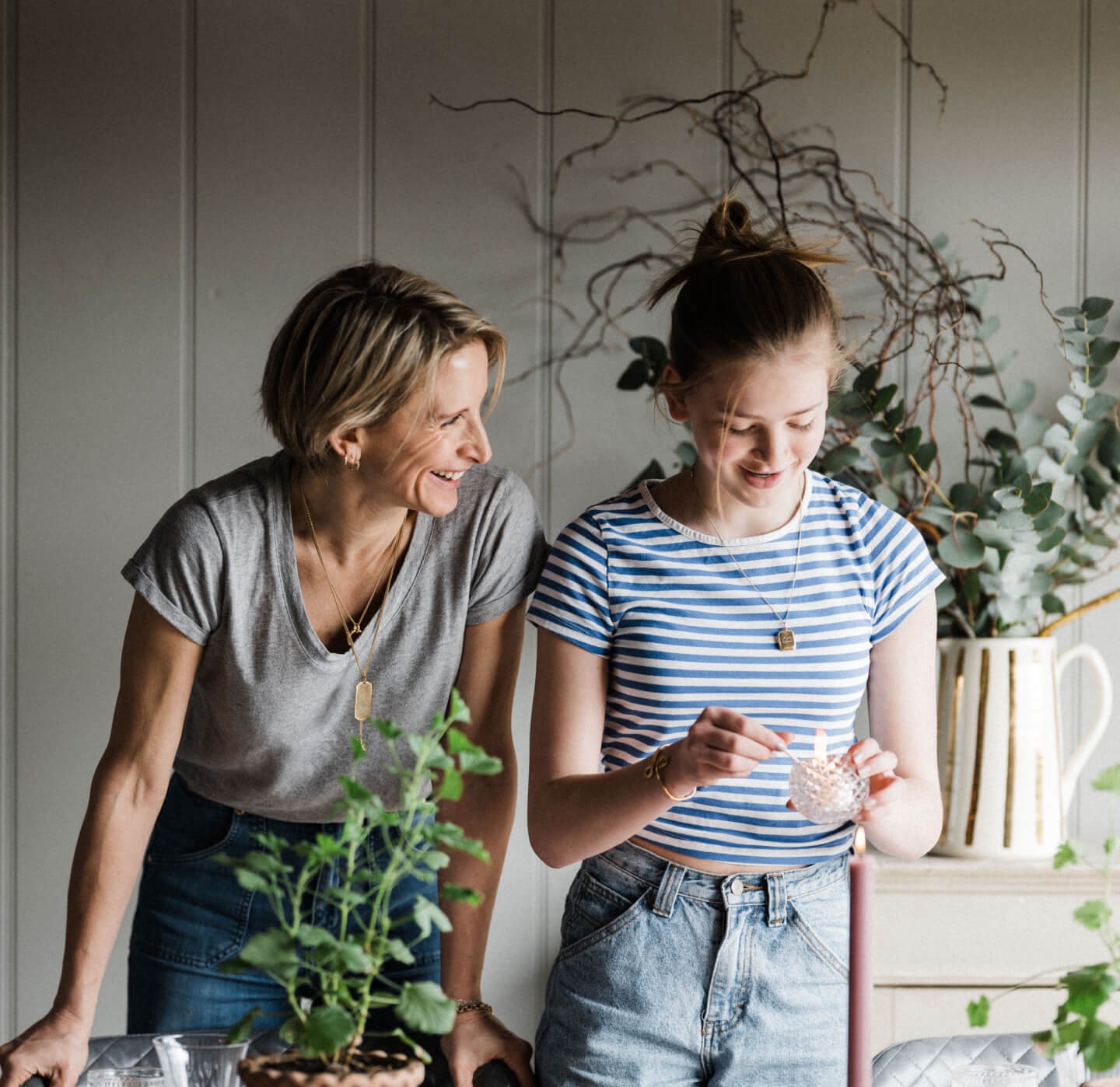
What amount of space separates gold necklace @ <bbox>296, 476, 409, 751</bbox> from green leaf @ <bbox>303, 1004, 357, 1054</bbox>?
0.60 metres

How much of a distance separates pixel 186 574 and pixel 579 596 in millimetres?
408

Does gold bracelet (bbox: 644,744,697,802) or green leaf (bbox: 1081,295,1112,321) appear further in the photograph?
Result: green leaf (bbox: 1081,295,1112,321)

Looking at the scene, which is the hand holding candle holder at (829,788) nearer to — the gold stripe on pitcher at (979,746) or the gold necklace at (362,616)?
the gold necklace at (362,616)

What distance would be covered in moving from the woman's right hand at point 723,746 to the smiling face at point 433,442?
41 centimetres

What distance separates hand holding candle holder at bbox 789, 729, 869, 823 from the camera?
903 millimetres

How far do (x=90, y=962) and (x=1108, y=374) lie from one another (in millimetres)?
1765

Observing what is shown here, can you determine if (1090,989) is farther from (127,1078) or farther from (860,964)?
(127,1078)

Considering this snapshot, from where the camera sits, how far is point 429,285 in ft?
4.17

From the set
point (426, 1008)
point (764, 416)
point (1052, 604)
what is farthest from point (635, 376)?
point (426, 1008)

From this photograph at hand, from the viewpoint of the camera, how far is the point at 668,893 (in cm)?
109

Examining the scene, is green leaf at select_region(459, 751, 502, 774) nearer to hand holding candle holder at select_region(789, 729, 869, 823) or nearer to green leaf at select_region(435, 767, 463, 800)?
green leaf at select_region(435, 767, 463, 800)

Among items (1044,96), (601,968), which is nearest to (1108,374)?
(1044,96)

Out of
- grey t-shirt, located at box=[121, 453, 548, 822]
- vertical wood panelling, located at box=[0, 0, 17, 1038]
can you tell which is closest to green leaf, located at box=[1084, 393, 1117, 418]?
grey t-shirt, located at box=[121, 453, 548, 822]

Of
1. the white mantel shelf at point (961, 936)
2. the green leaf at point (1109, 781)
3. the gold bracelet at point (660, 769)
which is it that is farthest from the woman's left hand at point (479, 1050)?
the white mantel shelf at point (961, 936)
